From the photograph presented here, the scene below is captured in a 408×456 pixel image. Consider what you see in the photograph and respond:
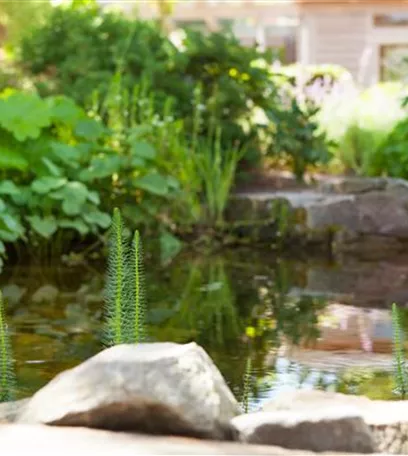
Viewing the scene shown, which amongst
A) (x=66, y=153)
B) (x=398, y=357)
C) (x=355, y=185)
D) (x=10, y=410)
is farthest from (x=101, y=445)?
(x=355, y=185)

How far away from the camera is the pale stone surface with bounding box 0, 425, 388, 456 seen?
2582 millimetres

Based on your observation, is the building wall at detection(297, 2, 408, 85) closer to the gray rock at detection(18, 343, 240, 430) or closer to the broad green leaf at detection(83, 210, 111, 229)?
the broad green leaf at detection(83, 210, 111, 229)

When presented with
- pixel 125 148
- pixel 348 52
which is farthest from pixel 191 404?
pixel 348 52

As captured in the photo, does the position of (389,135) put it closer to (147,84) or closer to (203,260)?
(147,84)

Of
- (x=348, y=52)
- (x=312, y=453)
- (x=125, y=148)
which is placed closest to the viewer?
(x=312, y=453)

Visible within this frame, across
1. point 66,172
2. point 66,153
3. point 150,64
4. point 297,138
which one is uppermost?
point 150,64

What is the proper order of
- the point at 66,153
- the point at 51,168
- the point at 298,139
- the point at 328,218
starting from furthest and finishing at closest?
the point at 298,139 < the point at 328,218 < the point at 66,153 < the point at 51,168

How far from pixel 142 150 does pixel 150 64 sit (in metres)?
1.78

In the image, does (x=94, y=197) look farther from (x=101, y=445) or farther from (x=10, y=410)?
(x=101, y=445)

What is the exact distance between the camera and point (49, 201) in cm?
777

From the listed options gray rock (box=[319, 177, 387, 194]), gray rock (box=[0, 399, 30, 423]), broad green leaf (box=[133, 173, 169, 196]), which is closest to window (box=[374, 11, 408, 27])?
gray rock (box=[319, 177, 387, 194])

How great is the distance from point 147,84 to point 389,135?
2116mm

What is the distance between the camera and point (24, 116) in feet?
25.7

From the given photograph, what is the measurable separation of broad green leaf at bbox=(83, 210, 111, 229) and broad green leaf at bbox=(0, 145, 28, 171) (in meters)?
0.49
